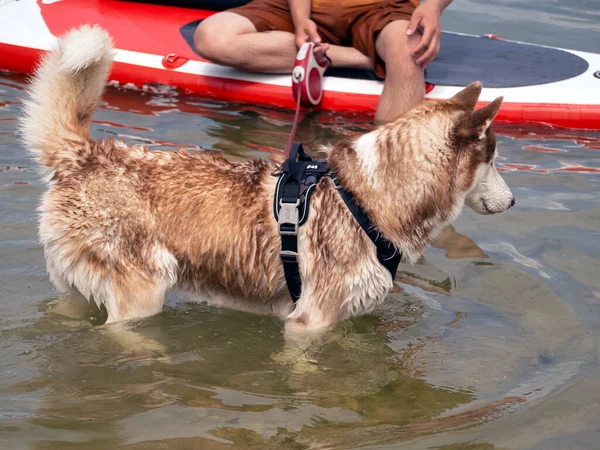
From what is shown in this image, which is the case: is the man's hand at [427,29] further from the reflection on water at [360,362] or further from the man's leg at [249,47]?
the reflection on water at [360,362]

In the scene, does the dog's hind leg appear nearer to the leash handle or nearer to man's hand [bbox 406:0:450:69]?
the leash handle

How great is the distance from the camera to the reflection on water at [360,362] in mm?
3490

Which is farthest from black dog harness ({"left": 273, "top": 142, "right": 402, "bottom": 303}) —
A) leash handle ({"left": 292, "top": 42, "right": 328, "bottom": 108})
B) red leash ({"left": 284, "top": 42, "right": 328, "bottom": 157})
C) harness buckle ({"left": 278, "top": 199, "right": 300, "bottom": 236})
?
leash handle ({"left": 292, "top": 42, "right": 328, "bottom": 108})

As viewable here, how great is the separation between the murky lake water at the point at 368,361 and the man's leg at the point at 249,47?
85.8 inches

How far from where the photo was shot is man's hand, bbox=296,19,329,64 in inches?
275

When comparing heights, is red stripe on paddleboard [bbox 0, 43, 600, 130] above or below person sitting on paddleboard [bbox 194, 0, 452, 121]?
below

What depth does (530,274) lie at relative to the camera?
5.04 m

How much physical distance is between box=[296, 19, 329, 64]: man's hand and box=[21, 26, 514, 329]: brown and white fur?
3159mm

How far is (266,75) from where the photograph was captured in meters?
7.65

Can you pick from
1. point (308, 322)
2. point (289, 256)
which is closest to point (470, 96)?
point (289, 256)

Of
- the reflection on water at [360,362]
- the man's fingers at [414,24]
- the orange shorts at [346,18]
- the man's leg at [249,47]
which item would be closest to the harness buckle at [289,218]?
the reflection on water at [360,362]

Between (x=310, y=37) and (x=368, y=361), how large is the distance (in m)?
3.74

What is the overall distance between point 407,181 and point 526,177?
2.81 metres

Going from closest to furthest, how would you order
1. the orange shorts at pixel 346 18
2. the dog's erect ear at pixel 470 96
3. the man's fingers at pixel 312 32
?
the dog's erect ear at pixel 470 96, the man's fingers at pixel 312 32, the orange shorts at pixel 346 18
